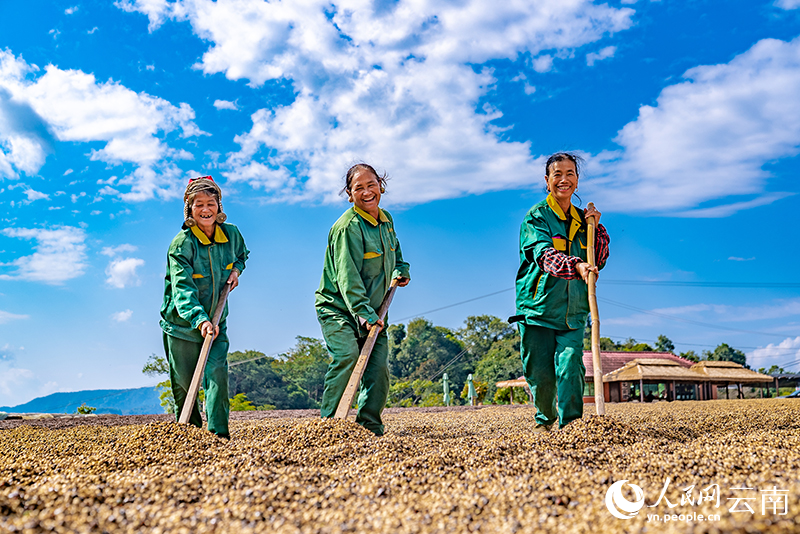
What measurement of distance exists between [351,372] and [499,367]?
2746 cm

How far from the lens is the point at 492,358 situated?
3253 centimetres

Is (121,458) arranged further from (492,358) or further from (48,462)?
(492,358)

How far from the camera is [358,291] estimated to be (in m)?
4.32

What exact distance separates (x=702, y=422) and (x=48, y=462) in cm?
530

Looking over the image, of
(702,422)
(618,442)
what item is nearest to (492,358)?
(702,422)

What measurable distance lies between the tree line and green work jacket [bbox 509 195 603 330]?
1498cm

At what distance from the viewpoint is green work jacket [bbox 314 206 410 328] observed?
4332mm

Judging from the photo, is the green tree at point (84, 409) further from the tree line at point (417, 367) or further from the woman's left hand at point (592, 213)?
Result: the woman's left hand at point (592, 213)

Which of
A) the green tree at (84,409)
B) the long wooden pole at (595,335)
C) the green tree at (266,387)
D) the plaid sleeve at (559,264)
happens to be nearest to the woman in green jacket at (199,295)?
the plaid sleeve at (559,264)

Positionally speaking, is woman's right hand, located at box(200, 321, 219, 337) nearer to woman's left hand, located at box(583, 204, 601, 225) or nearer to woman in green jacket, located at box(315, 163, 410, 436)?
woman in green jacket, located at box(315, 163, 410, 436)

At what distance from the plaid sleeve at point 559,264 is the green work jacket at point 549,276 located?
0.07m

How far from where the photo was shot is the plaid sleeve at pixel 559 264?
4137mm

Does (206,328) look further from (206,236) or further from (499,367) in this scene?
(499,367)

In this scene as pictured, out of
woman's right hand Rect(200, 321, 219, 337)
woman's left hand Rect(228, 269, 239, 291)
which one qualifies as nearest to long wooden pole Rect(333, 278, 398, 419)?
woman's right hand Rect(200, 321, 219, 337)
